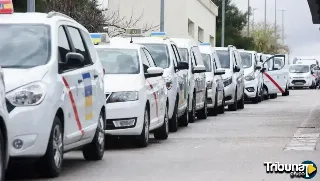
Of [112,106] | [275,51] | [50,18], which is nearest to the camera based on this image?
[50,18]

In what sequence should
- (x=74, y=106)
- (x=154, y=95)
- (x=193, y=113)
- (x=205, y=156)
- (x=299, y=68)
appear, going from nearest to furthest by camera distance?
(x=74, y=106), (x=205, y=156), (x=154, y=95), (x=193, y=113), (x=299, y=68)

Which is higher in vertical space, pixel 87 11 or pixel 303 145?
pixel 87 11

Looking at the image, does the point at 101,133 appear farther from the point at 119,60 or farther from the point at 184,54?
the point at 184,54

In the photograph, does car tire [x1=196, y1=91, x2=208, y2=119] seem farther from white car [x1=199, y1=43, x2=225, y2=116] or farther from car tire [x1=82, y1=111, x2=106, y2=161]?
car tire [x1=82, y1=111, x2=106, y2=161]

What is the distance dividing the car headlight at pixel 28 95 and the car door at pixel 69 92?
60 centimetres

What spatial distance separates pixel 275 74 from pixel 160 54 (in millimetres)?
24987

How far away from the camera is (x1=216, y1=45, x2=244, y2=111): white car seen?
101 ft

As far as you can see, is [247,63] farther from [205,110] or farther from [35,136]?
[35,136]

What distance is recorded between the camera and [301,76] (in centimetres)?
6950

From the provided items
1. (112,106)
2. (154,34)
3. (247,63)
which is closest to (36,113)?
(112,106)

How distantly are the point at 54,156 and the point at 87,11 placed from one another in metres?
20.7

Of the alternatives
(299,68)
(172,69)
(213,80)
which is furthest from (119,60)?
(299,68)

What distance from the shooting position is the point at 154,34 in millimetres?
23000

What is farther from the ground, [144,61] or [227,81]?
[144,61]
